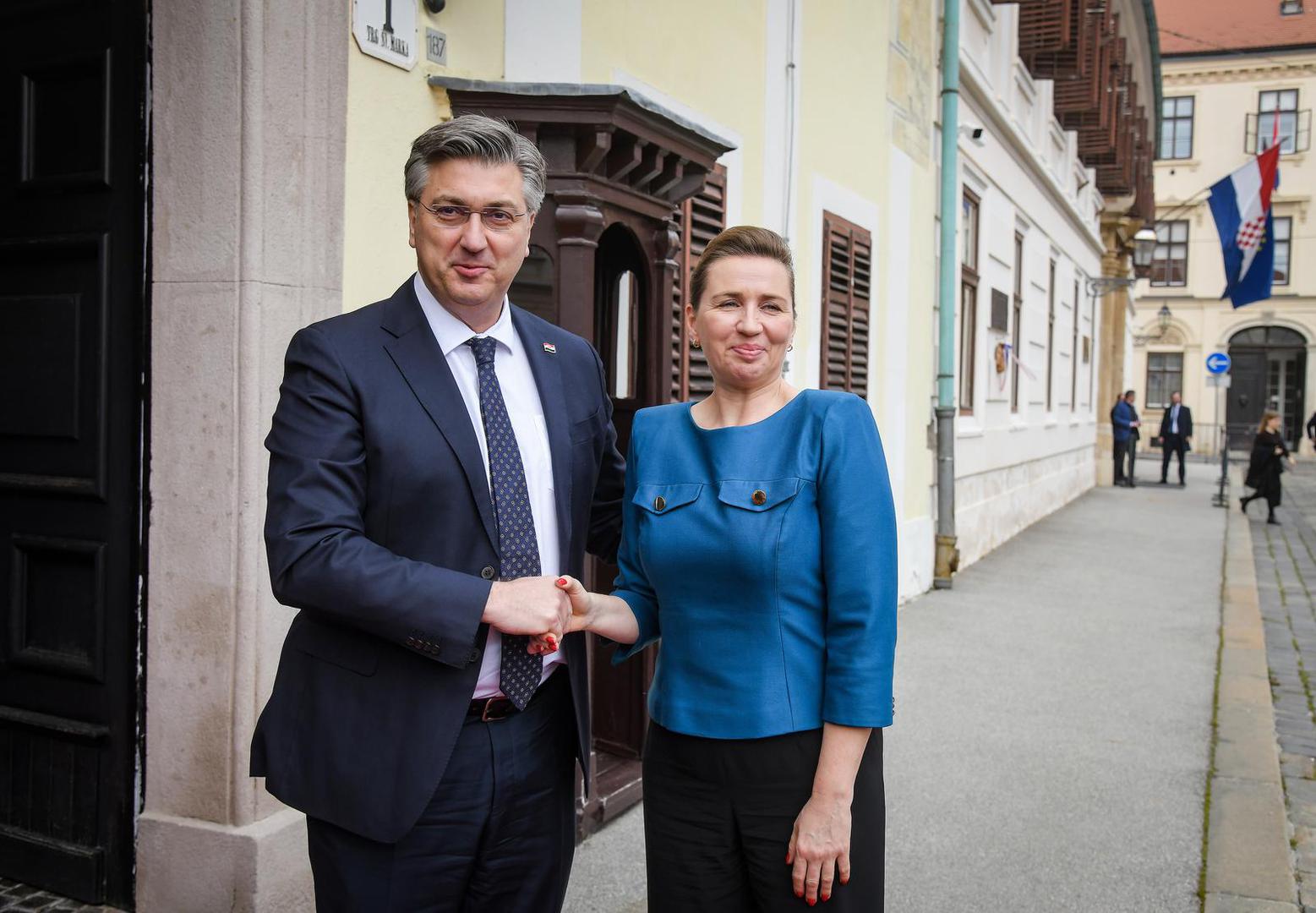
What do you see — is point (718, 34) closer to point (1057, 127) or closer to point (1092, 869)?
point (1092, 869)

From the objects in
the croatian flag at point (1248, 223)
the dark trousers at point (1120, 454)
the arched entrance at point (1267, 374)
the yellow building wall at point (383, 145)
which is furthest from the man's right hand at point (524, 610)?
the arched entrance at point (1267, 374)

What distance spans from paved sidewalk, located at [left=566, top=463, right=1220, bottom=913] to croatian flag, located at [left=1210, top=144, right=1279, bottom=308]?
10297 millimetres

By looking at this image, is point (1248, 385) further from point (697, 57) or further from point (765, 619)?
point (765, 619)

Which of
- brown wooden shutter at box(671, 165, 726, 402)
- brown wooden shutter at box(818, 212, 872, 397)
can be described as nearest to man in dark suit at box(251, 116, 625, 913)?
brown wooden shutter at box(671, 165, 726, 402)

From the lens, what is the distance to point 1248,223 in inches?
736

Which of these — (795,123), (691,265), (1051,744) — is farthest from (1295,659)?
(691,265)

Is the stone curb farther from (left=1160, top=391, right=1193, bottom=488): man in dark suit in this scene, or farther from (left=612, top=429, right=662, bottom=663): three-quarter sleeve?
(left=1160, top=391, right=1193, bottom=488): man in dark suit

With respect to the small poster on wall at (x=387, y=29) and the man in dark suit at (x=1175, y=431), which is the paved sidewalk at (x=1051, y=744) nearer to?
the small poster on wall at (x=387, y=29)

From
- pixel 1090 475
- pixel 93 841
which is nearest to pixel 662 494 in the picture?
pixel 93 841

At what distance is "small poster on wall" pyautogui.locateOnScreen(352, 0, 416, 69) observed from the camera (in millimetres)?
3471

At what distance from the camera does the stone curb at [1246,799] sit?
3832mm

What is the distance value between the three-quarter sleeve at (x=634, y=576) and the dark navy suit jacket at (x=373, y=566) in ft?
1.08

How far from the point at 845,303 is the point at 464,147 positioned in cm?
621

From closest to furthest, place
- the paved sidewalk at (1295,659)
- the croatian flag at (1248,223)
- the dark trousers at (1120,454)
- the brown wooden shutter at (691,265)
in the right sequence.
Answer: the paved sidewalk at (1295,659)
the brown wooden shutter at (691,265)
the croatian flag at (1248,223)
the dark trousers at (1120,454)
